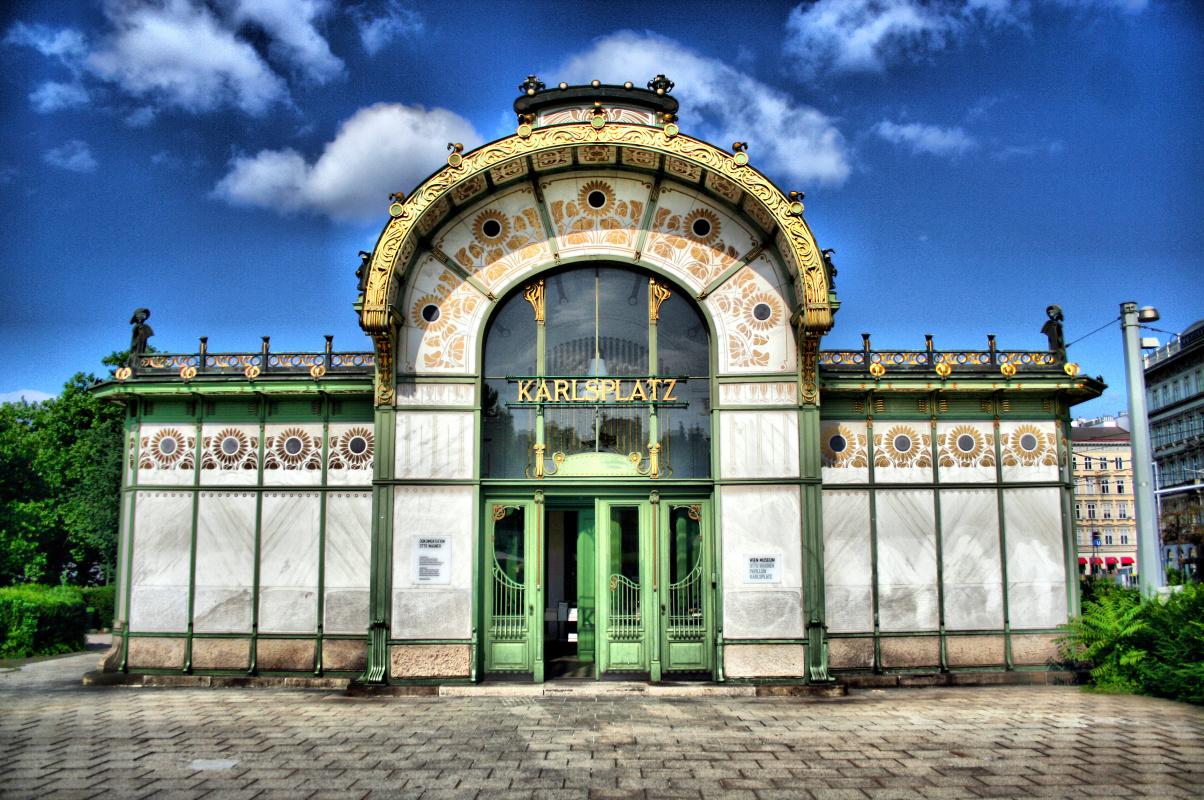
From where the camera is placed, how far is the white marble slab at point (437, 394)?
39.6 feet

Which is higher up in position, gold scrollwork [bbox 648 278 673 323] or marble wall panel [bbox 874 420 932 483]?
gold scrollwork [bbox 648 278 673 323]

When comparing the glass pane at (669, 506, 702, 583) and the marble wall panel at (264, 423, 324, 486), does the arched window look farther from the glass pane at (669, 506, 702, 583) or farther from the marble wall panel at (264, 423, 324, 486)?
the marble wall panel at (264, 423, 324, 486)

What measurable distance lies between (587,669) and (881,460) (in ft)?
18.7

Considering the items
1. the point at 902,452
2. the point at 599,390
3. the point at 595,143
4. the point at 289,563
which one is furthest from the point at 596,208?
the point at 289,563

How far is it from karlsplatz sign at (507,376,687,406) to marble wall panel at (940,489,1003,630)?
4.77 m

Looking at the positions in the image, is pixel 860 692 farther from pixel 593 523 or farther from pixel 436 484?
pixel 436 484

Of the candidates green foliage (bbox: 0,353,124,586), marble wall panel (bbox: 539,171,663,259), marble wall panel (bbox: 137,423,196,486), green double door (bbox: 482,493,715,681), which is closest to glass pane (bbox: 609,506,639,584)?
green double door (bbox: 482,493,715,681)

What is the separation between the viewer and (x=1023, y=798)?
6781 millimetres

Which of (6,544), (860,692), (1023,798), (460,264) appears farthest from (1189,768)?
(6,544)

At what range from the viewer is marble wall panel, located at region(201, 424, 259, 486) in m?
12.9

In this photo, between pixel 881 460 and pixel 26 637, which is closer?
pixel 881 460

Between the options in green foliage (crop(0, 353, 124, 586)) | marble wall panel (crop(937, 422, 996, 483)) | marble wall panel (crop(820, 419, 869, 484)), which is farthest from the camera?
green foliage (crop(0, 353, 124, 586))

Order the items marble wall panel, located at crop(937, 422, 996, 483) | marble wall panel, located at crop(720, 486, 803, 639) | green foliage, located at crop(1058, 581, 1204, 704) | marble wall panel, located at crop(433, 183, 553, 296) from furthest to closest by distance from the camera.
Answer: marble wall panel, located at crop(937, 422, 996, 483)
marble wall panel, located at crop(433, 183, 553, 296)
marble wall panel, located at crop(720, 486, 803, 639)
green foliage, located at crop(1058, 581, 1204, 704)

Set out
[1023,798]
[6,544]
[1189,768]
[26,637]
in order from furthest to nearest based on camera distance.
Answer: [6,544] → [26,637] → [1189,768] → [1023,798]
